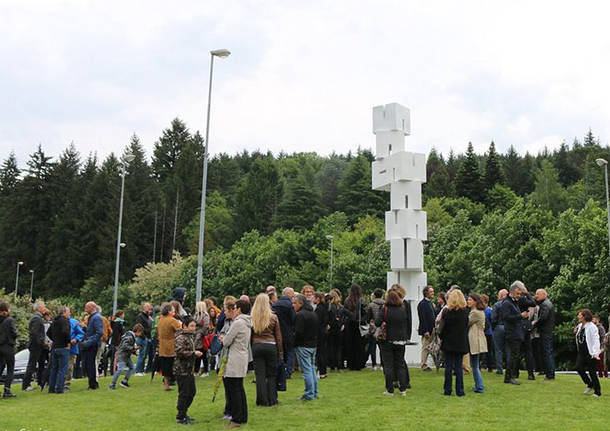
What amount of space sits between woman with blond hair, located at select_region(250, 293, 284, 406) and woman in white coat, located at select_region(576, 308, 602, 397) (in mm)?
5562

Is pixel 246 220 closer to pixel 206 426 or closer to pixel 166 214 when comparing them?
pixel 166 214

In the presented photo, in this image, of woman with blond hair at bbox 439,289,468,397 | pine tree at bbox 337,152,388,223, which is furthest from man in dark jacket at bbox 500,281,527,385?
pine tree at bbox 337,152,388,223

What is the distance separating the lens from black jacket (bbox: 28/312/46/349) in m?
12.9

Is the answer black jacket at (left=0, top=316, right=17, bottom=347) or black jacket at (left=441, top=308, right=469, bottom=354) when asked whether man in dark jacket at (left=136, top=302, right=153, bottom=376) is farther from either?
black jacket at (left=441, top=308, right=469, bottom=354)

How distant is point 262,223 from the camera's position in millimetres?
73312

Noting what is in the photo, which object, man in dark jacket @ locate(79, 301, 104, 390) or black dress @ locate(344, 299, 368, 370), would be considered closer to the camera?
man in dark jacket @ locate(79, 301, 104, 390)

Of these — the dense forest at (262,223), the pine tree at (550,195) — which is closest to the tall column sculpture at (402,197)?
the dense forest at (262,223)

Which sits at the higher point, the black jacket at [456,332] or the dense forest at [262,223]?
the dense forest at [262,223]

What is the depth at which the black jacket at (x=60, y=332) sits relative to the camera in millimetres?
12203

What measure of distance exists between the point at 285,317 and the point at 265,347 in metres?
1.55

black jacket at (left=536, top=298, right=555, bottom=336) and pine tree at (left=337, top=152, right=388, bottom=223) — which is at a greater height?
pine tree at (left=337, top=152, right=388, bottom=223)

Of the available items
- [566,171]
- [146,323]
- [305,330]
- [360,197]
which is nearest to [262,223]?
[360,197]

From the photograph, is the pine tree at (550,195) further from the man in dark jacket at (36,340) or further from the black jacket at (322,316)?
the man in dark jacket at (36,340)

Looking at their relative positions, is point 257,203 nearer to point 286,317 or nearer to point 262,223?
point 262,223
